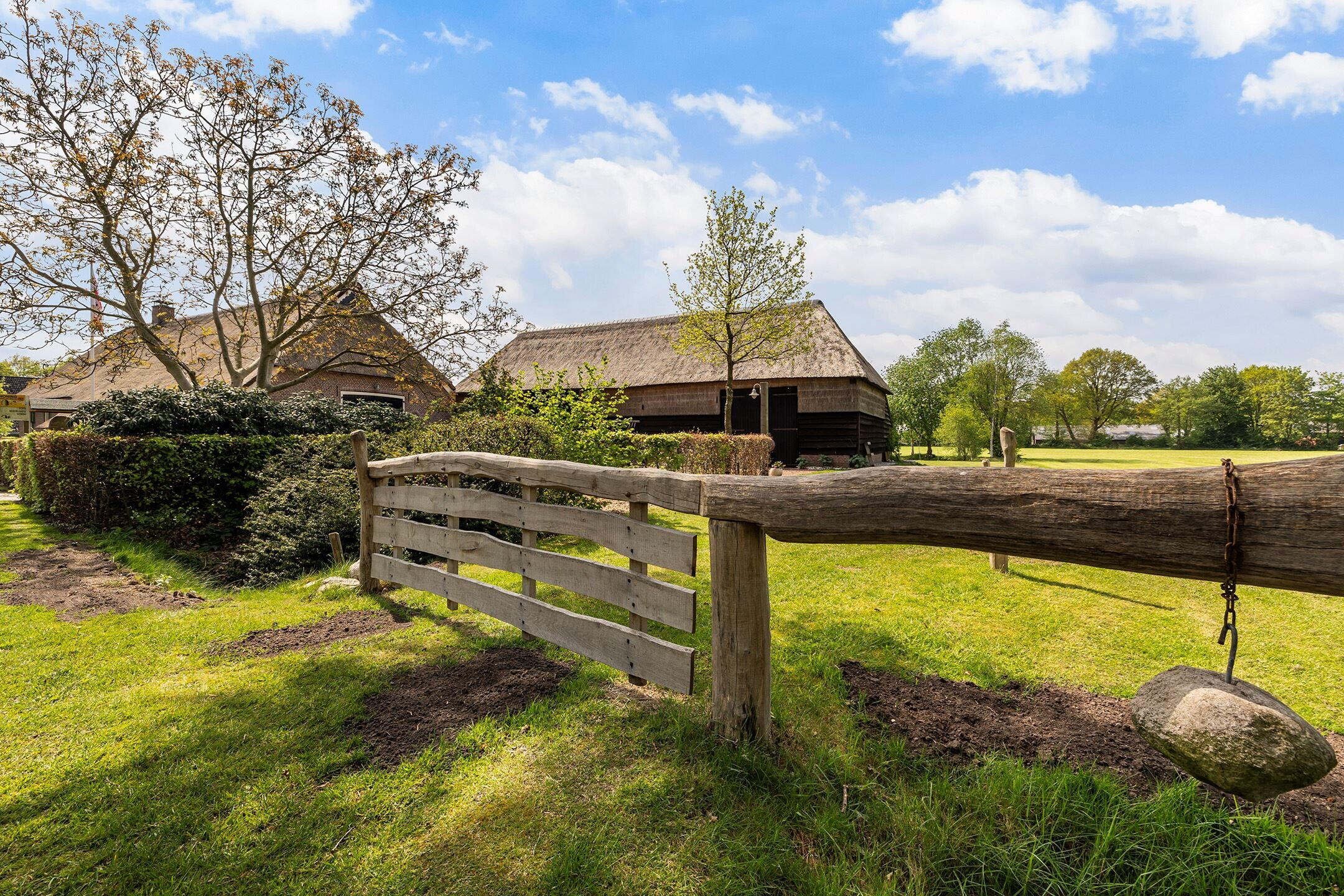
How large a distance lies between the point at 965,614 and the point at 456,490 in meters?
5.06

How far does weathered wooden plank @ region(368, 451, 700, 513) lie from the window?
53.5 feet

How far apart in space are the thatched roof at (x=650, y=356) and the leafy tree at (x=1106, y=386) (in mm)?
46079

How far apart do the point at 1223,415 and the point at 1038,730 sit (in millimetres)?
63941

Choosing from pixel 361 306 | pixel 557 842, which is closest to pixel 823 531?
pixel 557 842

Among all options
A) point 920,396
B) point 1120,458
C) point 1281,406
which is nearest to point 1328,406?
point 1281,406

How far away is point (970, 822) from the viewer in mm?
2477

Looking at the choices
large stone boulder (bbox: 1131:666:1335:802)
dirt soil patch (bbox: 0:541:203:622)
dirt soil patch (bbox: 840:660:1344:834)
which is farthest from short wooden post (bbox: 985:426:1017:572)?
dirt soil patch (bbox: 0:541:203:622)

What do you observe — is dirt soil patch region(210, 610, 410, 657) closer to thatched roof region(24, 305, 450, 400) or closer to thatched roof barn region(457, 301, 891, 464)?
thatched roof region(24, 305, 450, 400)

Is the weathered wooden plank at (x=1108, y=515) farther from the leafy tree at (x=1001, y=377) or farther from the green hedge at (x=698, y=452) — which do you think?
the leafy tree at (x=1001, y=377)

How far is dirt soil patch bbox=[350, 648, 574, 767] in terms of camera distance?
3.38 meters

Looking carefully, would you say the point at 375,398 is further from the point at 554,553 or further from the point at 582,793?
the point at 582,793

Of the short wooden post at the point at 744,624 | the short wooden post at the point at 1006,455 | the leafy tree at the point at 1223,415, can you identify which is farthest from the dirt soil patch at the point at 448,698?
the leafy tree at the point at 1223,415

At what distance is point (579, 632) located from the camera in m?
3.95

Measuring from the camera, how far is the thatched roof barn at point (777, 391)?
21.5 meters
